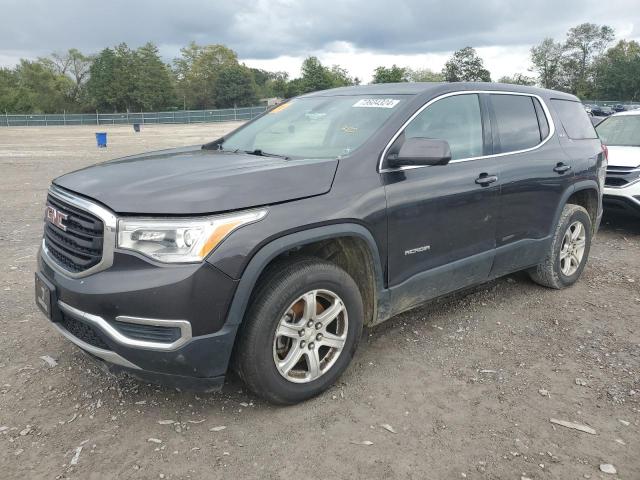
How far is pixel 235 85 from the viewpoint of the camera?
89.7 meters

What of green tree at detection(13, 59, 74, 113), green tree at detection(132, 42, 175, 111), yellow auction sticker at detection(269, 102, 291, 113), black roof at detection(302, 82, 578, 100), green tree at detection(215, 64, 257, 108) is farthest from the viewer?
green tree at detection(215, 64, 257, 108)

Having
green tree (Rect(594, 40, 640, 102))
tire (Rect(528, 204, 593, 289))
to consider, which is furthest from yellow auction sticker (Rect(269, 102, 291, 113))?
green tree (Rect(594, 40, 640, 102))

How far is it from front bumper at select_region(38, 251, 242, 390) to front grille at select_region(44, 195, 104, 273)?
0.10 meters

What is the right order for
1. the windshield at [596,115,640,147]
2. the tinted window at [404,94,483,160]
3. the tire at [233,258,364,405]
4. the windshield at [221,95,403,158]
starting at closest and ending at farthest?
the tire at [233,258,364,405], the windshield at [221,95,403,158], the tinted window at [404,94,483,160], the windshield at [596,115,640,147]

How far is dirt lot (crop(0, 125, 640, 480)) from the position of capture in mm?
2623

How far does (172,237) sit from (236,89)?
9166cm

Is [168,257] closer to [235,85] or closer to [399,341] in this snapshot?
[399,341]

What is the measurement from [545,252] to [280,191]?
2875 millimetres

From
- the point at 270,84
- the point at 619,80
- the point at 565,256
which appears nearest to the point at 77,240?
the point at 565,256

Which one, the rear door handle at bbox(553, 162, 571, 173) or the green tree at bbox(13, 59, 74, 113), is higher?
the green tree at bbox(13, 59, 74, 113)

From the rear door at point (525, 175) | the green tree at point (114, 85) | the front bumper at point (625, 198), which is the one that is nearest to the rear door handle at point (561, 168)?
the rear door at point (525, 175)

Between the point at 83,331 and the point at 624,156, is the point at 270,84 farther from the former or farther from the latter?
the point at 83,331

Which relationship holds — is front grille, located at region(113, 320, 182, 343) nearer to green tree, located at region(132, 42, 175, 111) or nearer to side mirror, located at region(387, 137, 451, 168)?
side mirror, located at region(387, 137, 451, 168)

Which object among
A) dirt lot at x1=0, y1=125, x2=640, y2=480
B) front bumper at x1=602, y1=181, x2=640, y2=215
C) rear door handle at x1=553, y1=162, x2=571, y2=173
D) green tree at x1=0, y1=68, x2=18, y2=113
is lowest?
dirt lot at x1=0, y1=125, x2=640, y2=480
